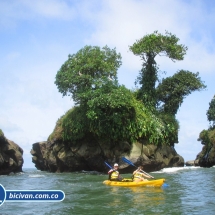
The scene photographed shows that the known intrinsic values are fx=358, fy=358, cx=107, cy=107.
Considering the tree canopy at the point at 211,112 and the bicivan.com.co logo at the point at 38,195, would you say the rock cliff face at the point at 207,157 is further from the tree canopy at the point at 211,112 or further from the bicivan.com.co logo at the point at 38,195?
the bicivan.com.co logo at the point at 38,195

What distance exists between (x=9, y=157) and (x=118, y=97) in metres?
12.5

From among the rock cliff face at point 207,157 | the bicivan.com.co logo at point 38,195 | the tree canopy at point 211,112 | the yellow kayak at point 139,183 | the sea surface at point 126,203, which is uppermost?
the tree canopy at point 211,112

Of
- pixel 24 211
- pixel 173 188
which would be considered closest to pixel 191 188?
pixel 173 188

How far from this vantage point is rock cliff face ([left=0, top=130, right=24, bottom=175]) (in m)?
31.9

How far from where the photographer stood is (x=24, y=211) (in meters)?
11.9

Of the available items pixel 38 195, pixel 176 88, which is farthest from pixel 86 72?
pixel 38 195

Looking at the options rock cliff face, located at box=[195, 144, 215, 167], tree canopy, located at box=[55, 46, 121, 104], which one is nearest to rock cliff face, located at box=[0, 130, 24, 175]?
tree canopy, located at box=[55, 46, 121, 104]

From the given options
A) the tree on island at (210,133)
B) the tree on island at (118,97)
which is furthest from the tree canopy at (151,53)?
the tree on island at (210,133)

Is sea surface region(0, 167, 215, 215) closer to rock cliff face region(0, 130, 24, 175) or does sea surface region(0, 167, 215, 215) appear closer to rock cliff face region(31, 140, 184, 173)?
rock cliff face region(31, 140, 184, 173)

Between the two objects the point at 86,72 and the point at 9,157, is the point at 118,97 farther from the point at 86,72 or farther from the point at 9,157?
the point at 9,157

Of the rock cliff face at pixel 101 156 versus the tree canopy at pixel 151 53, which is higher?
the tree canopy at pixel 151 53

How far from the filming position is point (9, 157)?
3294 cm

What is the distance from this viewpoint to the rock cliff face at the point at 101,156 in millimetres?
28219

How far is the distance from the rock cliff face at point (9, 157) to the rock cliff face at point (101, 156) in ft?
11.0
